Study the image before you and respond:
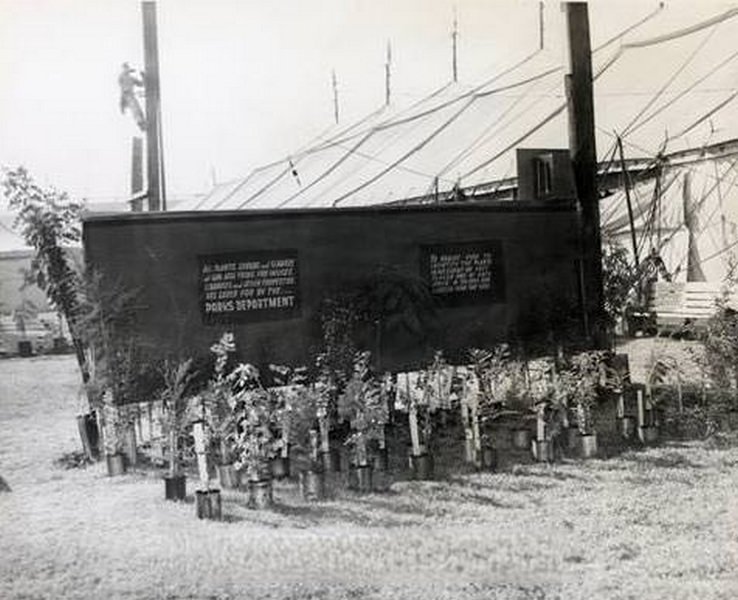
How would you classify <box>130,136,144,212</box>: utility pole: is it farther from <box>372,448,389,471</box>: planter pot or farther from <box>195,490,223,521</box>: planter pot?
<box>195,490,223,521</box>: planter pot

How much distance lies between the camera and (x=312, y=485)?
4988 mm

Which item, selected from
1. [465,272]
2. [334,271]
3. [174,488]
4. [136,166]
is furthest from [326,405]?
[136,166]

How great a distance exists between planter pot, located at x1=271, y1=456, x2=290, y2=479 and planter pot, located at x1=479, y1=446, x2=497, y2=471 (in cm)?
123

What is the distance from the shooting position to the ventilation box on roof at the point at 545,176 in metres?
7.68

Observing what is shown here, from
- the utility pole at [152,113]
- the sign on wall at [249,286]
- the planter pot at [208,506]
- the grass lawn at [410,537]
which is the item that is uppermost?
the utility pole at [152,113]

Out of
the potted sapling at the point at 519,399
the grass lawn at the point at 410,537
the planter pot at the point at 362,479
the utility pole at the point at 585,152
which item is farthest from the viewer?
the utility pole at the point at 585,152

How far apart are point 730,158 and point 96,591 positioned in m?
8.53

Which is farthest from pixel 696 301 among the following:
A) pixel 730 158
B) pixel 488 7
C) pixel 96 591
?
pixel 96 591

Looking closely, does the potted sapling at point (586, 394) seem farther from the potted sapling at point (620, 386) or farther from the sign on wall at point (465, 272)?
the sign on wall at point (465, 272)

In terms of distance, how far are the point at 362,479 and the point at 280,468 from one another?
62 centimetres

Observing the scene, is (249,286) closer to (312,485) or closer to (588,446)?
(312,485)

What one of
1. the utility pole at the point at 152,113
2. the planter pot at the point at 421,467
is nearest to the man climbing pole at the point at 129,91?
the utility pole at the point at 152,113

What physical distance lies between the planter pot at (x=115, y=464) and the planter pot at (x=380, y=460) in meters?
1.65

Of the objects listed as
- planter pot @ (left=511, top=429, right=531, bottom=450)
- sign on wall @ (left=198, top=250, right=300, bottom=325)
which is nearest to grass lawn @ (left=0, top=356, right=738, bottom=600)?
planter pot @ (left=511, top=429, right=531, bottom=450)
